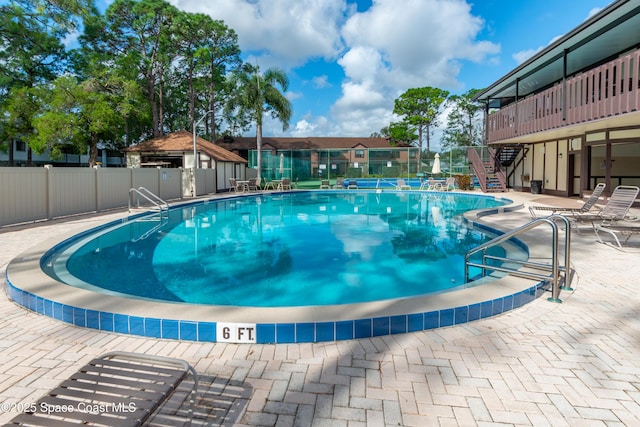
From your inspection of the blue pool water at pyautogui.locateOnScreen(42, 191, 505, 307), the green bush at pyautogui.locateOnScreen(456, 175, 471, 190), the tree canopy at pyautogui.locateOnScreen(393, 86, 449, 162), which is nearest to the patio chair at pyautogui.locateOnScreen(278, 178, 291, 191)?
the green bush at pyautogui.locateOnScreen(456, 175, 471, 190)

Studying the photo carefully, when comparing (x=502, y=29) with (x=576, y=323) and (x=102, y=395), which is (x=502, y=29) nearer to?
(x=576, y=323)

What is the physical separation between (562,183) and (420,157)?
1112cm

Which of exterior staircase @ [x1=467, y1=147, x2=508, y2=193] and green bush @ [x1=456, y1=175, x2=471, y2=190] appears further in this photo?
green bush @ [x1=456, y1=175, x2=471, y2=190]

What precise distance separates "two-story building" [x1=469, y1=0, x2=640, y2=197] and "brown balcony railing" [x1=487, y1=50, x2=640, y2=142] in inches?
0.9

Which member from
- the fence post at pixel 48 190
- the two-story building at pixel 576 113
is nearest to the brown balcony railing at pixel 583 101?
the two-story building at pixel 576 113

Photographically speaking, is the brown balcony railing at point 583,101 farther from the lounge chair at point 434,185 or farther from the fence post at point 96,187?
the fence post at point 96,187

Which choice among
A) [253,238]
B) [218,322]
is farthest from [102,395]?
[253,238]

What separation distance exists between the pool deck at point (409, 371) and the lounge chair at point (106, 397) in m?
0.33

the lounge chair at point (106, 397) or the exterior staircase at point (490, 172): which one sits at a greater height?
the exterior staircase at point (490, 172)

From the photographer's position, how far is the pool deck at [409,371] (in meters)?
2.11

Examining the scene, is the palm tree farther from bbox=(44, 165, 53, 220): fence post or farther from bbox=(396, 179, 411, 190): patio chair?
bbox=(44, 165, 53, 220): fence post

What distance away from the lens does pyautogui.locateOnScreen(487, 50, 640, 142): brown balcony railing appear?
8961 mm

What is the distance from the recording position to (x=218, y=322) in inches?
122

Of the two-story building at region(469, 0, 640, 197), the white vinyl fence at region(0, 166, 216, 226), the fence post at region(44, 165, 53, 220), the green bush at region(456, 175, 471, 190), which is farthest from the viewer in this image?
the green bush at region(456, 175, 471, 190)
